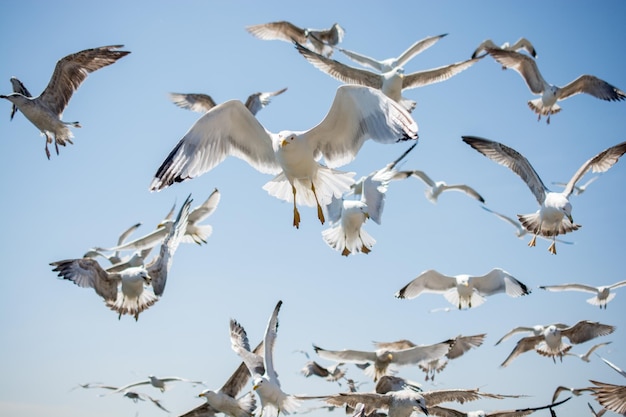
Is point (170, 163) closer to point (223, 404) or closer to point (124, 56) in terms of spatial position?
point (223, 404)

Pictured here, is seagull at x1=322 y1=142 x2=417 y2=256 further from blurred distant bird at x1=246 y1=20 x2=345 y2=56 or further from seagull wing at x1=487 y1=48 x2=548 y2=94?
blurred distant bird at x1=246 y1=20 x2=345 y2=56

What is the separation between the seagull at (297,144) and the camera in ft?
22.9

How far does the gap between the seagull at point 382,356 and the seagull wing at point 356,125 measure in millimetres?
4577

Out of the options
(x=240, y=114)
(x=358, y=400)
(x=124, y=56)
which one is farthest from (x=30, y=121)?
(x=358, y=400)

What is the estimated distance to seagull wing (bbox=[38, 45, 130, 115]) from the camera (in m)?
12.0

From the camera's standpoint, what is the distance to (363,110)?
716cm

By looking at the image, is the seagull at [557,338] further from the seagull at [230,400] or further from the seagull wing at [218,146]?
the seagull wing at [218,146]

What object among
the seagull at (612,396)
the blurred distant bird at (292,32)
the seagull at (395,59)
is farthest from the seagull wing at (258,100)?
the seagull at (612,396)

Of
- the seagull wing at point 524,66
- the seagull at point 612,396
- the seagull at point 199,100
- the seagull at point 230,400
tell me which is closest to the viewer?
the seagull at point 612,396

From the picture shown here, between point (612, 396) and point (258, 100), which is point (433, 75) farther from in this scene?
point (612, 396)

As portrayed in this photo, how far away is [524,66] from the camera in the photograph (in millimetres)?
15477

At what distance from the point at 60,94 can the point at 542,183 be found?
8440 mm

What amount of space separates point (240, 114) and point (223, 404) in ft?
15.2

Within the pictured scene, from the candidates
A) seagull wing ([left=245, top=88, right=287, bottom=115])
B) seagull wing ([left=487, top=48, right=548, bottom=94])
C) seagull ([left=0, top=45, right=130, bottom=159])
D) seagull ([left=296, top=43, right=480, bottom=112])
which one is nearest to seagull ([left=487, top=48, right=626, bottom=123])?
seagull wing ([left=487, top=48, right=548, bottom=94])
